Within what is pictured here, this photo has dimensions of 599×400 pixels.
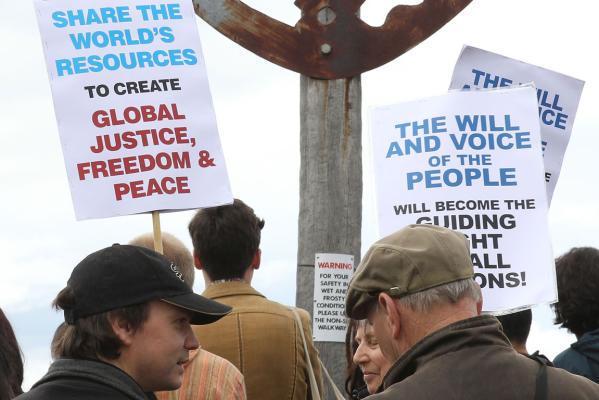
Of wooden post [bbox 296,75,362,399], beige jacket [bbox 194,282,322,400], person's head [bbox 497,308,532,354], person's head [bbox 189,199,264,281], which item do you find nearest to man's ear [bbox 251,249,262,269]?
person's head [bbox 189,199,264,281]

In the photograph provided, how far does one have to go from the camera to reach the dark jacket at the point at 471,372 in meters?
2.77

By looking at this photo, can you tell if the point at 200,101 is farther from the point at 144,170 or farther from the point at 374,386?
the point at 374,386

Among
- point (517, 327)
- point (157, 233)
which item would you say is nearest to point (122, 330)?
point (157, 233)

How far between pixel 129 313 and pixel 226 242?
1483mm

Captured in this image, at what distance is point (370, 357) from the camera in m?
4.18

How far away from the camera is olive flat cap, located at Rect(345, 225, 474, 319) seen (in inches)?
113

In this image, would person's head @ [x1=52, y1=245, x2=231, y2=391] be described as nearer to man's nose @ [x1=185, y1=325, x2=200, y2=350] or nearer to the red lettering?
man's nose @ [x1=185, y1=325, x2=200, y2=350]

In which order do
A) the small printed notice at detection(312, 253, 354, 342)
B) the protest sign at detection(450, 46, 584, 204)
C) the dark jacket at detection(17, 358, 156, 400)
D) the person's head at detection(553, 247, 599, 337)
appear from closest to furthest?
the dark jacket at detection(17, 358, 156, 400), the person's head at detection(553, 247, 599, 337), the protest sign at detection(450, 46, 584, 204), the small printed notice at detection(312, 253, 354, 342)

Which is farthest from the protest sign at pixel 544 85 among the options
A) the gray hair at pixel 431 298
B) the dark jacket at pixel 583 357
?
the gray hair at pixel 431 298

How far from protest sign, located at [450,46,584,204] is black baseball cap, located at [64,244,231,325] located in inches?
109

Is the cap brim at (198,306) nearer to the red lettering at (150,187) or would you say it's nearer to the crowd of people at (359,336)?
the crowd of people at (359,336)

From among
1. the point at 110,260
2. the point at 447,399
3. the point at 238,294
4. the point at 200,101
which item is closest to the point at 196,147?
the point at 200,101

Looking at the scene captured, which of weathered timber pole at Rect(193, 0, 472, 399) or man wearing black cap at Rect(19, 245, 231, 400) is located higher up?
weathered timber pole at Rect(193, 0, 472, 399)

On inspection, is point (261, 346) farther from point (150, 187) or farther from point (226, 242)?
point (150, 187)
